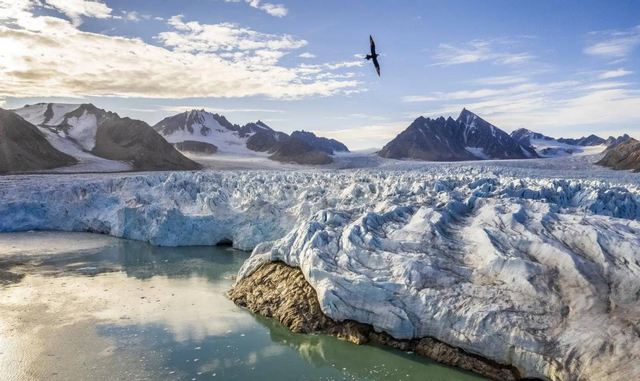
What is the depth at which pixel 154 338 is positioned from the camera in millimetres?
10039

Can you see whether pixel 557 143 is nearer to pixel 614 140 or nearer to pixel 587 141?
pixel 587 141

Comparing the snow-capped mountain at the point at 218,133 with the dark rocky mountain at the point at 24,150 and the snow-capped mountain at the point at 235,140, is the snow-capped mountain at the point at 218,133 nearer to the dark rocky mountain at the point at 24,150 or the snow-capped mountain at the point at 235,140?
the snow-capped mountain at the point at 235,140

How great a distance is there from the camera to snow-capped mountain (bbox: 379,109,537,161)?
89.6 meters

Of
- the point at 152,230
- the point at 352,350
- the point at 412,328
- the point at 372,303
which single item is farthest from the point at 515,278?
the point at 152,230

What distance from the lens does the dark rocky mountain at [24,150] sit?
49.4 metres

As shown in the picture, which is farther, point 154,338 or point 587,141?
point 587,141

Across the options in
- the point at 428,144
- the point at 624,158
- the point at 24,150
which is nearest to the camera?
the point at 624,158

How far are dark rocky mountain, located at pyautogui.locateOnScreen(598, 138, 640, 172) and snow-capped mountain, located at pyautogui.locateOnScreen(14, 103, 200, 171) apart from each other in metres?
55.0

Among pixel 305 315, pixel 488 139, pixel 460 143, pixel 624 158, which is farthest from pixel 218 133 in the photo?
pixel 305 315

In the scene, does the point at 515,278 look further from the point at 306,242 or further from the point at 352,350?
the point at 306,242

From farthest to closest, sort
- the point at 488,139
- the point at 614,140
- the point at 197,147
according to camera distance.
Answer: the point at 614,140 → the point at 488,139 → the point at 197,147

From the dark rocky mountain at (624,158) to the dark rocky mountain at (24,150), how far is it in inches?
2532

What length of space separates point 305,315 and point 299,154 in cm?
7636

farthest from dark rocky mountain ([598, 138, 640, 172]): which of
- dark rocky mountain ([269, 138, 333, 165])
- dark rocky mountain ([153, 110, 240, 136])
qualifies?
dark rocky mountain ([153, 110, 240, 136])
